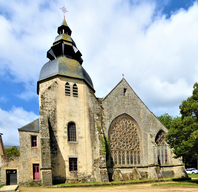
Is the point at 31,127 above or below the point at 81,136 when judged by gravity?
above

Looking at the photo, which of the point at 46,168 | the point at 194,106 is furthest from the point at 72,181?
the point at 194,106

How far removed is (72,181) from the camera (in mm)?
17562

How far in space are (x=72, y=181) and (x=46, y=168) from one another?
312 centimetres

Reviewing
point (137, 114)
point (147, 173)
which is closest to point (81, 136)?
point (137, 114)

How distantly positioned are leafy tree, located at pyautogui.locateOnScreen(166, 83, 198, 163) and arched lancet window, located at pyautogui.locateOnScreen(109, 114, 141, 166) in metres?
5.74

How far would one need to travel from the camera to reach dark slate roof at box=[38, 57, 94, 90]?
20.1 meters

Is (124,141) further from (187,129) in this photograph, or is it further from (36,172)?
(36,172)

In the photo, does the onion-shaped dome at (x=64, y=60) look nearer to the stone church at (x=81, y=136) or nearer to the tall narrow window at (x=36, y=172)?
the stone church at (x=81, y=136)

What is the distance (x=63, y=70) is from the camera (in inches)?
793

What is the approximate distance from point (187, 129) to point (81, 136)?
9832 millimetres

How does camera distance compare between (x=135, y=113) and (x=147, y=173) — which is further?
(x=135, y=113)

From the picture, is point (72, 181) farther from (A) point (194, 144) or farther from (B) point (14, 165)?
(A) point (194, 144)

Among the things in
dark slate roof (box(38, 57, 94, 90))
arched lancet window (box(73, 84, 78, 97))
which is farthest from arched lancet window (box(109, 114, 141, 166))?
dark slate roof (box(38, 57, 94, 90))

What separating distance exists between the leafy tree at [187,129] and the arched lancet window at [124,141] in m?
5.74
